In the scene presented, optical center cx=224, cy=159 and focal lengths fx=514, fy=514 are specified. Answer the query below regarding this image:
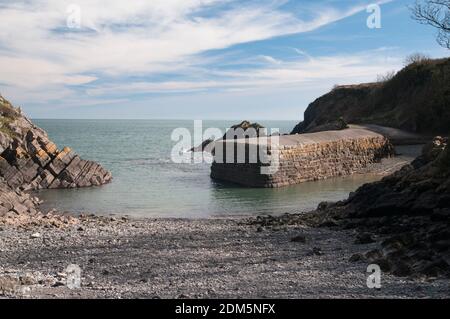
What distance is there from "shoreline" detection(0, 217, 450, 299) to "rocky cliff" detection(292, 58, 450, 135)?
34.2m

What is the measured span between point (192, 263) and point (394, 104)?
5524 cm

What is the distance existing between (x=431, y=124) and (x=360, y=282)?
45454 mm

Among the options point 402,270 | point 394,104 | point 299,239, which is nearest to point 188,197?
point 299,239

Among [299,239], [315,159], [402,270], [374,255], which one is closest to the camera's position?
[402,270]

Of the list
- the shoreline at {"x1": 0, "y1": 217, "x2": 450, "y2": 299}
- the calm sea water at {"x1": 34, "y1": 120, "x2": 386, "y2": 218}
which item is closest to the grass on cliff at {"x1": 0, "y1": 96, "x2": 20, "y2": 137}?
the calm sea water at {"x1": 34, "y1": 120, "x2": 386, "y2": 218}

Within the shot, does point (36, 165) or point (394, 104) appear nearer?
point (36, 165)

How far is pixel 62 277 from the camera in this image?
10.9 m

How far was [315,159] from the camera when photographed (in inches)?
1539

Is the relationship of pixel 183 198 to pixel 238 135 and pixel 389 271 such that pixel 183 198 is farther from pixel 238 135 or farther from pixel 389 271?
pixel 238 135

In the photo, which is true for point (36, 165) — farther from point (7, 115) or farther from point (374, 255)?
point (374, 255)

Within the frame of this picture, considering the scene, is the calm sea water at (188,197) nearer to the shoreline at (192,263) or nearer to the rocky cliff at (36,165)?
the rocky cliff at (36,165)

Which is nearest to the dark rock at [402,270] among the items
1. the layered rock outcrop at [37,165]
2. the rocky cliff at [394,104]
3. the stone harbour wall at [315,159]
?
the stone harbour wall at [315,159]

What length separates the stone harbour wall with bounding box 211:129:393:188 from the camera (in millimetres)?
34656
